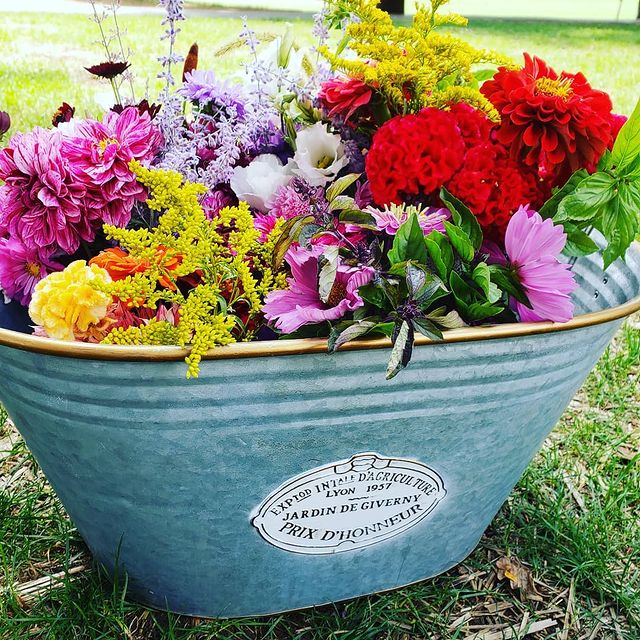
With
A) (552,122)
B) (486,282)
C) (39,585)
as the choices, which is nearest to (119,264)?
(486,282)

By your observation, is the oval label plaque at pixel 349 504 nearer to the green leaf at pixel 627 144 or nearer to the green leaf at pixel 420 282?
the green leaf at pixel 420 282

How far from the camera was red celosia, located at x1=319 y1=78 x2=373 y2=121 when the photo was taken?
1.21 metres

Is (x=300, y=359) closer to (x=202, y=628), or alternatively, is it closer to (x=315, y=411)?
(x=315, y=411)

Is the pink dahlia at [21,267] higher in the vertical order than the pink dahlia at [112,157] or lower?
lower

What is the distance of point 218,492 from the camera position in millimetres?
1190

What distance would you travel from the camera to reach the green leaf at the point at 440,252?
108cm

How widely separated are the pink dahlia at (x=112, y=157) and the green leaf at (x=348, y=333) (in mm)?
410

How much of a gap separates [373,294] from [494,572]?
2.81 feet

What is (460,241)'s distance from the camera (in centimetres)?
108

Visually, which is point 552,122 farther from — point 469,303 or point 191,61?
point 191,61

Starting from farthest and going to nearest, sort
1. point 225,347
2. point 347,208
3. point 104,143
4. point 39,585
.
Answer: point 39,585, point 104,143, point 347,208, point 225,347

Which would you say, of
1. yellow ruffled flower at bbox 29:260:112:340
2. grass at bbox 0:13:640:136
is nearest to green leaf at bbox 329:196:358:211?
yellow ruffled flower at bbox 29:260:112:340

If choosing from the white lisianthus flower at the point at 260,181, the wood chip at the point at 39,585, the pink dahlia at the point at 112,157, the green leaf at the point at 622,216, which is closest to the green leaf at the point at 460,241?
the green leaf at the point at 622,216

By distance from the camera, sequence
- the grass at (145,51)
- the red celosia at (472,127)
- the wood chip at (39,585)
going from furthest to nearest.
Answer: the grass at (145,51) → the wood chip at (39,585) → the red celosia at (472,127)
